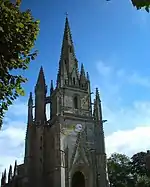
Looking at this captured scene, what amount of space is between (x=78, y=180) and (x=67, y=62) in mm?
19761

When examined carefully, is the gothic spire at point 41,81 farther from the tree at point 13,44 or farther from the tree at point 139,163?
the tree at point 13,44

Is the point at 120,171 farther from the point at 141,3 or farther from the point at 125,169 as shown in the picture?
the point at 141,3

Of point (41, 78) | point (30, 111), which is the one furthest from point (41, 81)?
point (30, 111)

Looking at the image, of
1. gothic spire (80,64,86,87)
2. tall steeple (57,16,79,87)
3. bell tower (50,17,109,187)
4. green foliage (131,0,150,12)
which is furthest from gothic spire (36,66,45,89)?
green foliage (131,0,150,12)

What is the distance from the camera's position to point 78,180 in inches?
1678

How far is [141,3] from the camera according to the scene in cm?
344

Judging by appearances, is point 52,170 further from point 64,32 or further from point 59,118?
point 64,32

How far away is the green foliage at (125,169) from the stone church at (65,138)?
1428 cm

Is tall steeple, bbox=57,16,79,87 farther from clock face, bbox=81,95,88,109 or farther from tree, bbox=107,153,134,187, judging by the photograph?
tree, bbox=107,153,134,187

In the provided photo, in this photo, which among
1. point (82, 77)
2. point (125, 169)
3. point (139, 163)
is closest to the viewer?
point (82, 77)

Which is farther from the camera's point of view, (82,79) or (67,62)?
(67,62)

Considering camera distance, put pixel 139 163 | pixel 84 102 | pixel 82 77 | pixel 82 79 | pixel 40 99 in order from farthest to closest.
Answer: pixel 139 163 → pixel 82 77 → pixel 82 79 → pixel 40 99 → pixel 84 102

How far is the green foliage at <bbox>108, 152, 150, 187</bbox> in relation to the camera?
55.0m

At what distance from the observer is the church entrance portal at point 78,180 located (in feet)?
136
